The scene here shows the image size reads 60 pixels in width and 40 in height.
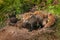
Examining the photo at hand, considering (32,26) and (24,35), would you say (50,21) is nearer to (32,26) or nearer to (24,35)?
(32,26)

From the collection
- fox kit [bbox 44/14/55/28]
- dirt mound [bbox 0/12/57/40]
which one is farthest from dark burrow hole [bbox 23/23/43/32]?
fox kit [bbox 44/14/55/28]

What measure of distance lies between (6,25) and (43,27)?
1.35 meters

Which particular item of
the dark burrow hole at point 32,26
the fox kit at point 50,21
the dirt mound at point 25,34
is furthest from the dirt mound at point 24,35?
the fox kit at point 50,21

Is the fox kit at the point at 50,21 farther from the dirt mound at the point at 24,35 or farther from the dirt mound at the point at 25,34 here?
the dirt mound at the point at 24,35

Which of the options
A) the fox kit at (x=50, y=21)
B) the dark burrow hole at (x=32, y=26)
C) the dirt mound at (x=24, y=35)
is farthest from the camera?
the dark burrow hole at (x=32, y=26)

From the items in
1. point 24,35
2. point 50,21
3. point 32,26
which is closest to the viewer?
point 24,35

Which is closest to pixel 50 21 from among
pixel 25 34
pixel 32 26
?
pixel 32 26

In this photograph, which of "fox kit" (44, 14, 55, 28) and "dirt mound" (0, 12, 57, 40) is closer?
"dirt mound" (0, 12, 57, 40)

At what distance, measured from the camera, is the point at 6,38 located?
6.68 m

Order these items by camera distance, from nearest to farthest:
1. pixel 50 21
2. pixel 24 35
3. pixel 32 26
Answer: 1. pixel 24 35
2. pixel 50 21
3. pixel 32 26

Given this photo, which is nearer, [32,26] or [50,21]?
[50,21]

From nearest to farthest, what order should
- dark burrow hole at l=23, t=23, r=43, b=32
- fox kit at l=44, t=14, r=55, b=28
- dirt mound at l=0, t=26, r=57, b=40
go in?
dirt mound at l=0, t=26, r=57, b=40, fox kit at l=44, t=14, r=55, b=28, dark burrow hole at l=23, t=23, r=43, b=32

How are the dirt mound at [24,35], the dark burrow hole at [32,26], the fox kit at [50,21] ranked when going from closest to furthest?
the dirt mound at [24,35]
the fox kit at [50,21]
the dark burrow hole at [32,26]

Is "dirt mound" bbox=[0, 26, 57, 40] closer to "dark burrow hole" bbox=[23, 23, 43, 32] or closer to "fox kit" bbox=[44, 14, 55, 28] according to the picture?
"dark burrow hole" bbox=[23, 23, 43, 32]
